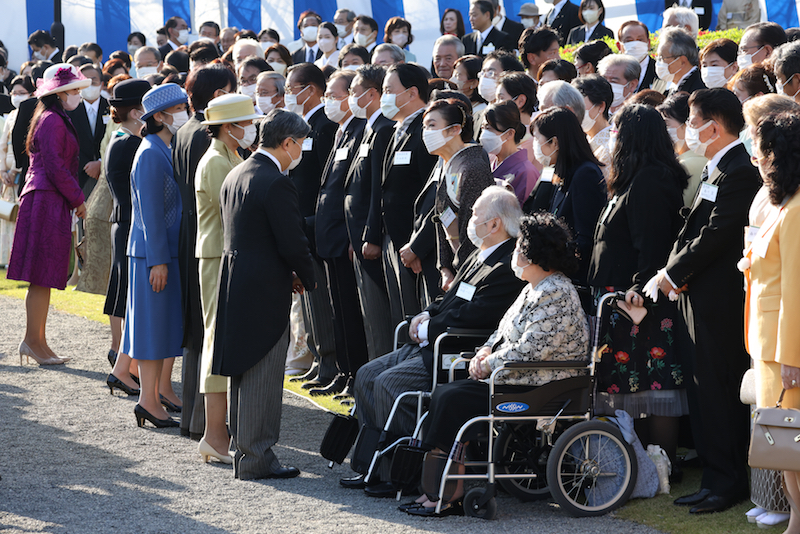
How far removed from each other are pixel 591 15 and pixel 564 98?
456cm

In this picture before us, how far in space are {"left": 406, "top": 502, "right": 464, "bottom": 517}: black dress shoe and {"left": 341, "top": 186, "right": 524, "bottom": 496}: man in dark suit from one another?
0.56m

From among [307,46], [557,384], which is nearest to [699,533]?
[557,384]

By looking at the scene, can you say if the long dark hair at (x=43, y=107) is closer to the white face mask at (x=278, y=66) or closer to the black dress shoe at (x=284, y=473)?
the white face mask at (x=278, y=66)

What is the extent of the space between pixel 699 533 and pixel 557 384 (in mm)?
882

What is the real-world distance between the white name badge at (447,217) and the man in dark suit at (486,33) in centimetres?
466

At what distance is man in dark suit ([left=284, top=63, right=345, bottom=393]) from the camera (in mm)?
7270

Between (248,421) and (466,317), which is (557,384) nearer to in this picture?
(466,317)

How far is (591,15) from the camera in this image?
9727 millimetres

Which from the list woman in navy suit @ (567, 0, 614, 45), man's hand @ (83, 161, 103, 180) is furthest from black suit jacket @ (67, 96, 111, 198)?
woman in navy suit @ (567, 0, 614, 45)

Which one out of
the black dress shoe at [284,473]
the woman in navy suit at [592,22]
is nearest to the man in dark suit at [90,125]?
the woman in navy suit at [592,22]

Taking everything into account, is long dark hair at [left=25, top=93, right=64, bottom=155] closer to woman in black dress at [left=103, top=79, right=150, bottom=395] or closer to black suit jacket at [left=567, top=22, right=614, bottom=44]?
woman in black dress at [left=103, top=79, right=150, bottom=395]

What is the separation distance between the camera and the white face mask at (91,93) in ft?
34.6

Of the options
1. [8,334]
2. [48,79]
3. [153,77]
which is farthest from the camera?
[153,77]

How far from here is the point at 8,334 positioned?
9.02m
